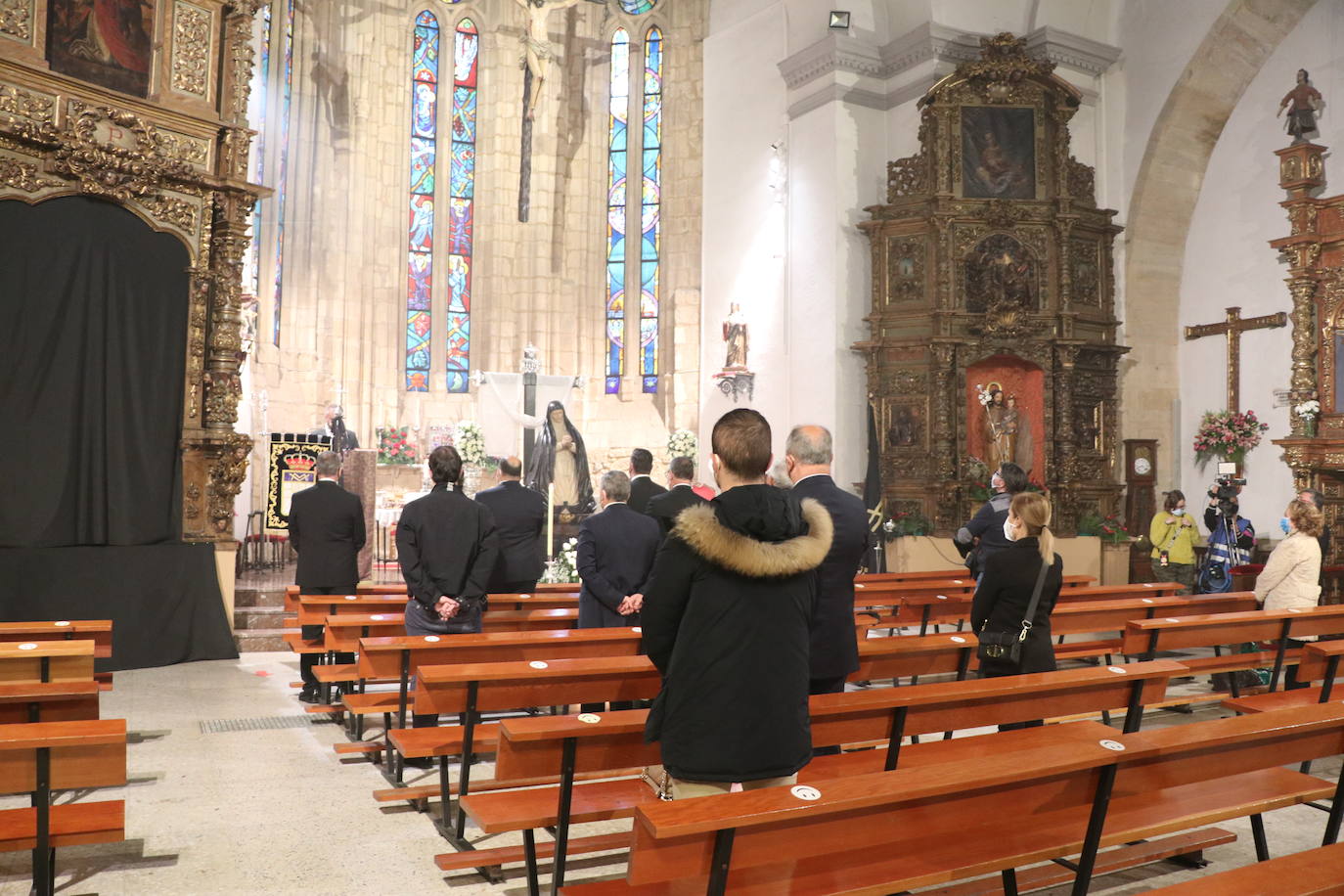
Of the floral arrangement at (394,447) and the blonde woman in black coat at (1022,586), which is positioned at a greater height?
the floral arrangement at (394,447)

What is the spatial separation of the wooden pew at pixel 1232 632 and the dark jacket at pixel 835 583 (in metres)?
2.89

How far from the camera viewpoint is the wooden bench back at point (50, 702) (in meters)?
3.67

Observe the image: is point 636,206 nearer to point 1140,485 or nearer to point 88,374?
point 1140,485

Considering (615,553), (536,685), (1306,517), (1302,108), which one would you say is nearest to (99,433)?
(615,553)

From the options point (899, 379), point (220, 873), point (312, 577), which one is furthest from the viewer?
point (899, 379)

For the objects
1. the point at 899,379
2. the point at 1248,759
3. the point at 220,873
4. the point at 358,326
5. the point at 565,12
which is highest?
the point at 565,12

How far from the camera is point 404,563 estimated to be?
578cm

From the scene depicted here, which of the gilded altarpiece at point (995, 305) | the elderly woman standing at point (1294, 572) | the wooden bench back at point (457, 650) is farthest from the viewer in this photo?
the gilded altarpiece at point (995, 305)

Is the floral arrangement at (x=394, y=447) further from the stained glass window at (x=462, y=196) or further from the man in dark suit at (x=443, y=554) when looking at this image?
the man in dark suit at (x=443, y=554)

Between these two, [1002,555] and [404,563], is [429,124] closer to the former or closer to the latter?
[404,563]

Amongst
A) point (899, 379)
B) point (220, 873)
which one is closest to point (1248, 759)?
point (220, 873)

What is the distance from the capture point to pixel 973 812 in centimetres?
302

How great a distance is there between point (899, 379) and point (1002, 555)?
10.6 m

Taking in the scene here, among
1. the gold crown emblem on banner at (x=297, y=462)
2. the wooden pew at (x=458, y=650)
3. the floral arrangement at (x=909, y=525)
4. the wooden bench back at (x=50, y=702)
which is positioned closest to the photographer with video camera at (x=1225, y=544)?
the floral arrangement at (x=909, y=525)
